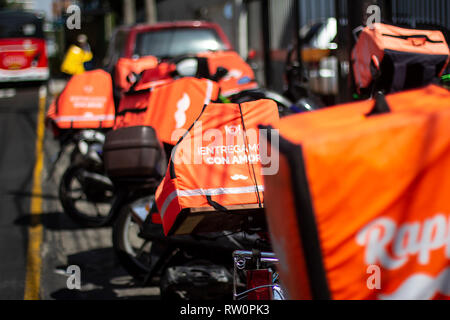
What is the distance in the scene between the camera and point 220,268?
435 cm

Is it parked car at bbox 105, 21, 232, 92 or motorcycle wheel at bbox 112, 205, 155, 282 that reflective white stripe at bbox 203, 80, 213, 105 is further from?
parked car at bbox 105, 21, 232, 92

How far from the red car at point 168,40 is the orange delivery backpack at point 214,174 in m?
6.09

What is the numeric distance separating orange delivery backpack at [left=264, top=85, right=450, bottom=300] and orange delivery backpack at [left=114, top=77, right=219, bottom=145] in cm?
255

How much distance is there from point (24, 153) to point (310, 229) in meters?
10.4

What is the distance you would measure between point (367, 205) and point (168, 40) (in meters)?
7.77

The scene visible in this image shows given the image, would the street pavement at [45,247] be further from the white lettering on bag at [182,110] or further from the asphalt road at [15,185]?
the white lettering on bag at [182,110]

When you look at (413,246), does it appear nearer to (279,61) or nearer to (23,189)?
(23,189)

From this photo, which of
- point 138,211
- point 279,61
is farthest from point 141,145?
Answer: point 279,61

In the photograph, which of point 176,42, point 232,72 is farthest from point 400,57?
point 176,42

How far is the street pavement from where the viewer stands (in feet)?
17.2

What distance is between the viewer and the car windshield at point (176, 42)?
9305mm

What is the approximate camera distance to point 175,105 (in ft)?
15.5

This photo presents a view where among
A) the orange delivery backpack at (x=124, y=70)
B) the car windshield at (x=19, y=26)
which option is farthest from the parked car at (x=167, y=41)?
the car windshield at (x=19, y=26)

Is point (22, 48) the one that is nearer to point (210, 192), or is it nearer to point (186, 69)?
point (186, 69)
